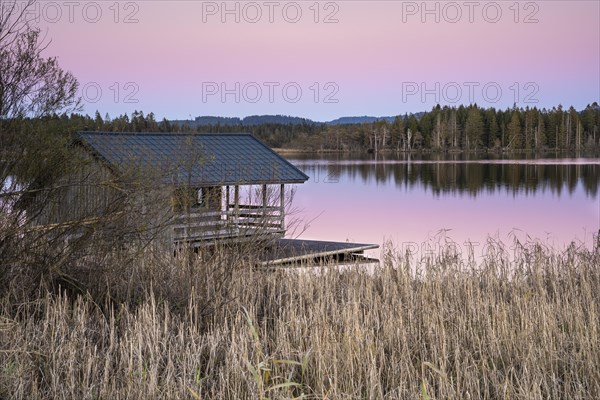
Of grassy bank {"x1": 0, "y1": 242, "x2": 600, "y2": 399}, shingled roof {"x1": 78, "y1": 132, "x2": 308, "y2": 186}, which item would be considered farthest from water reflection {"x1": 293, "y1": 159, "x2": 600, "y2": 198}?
grassy bank {"x1": 0, "y1": 242, "x2": 600, "y2": 399}

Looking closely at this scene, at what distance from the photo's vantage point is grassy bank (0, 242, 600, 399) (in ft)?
18.9

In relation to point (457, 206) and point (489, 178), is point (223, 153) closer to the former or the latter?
point (457, 206)

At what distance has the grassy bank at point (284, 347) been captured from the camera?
577cm

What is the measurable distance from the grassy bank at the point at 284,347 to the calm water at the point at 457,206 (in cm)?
597

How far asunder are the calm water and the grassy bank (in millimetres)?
5969

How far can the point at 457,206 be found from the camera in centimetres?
4088

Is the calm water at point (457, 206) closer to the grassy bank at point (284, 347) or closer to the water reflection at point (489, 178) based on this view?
the water reflection at point (489, 178)

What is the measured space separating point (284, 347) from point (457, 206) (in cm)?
3515

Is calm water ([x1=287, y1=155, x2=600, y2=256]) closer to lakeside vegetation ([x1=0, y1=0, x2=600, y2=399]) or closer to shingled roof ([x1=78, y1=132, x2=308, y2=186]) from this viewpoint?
shingled roof ([x1=78, y1=132, x2=308, y2=186])

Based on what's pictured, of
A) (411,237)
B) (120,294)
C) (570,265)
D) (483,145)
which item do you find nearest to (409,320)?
(120,294)

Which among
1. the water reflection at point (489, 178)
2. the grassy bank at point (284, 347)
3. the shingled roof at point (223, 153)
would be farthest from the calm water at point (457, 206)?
the grassy bank at point (284, 347)

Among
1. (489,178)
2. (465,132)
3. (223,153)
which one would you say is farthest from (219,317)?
(465,132)

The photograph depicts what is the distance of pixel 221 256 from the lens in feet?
29.4

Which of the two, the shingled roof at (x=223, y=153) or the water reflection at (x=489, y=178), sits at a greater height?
the shingled roof at (x=223, y=153)
